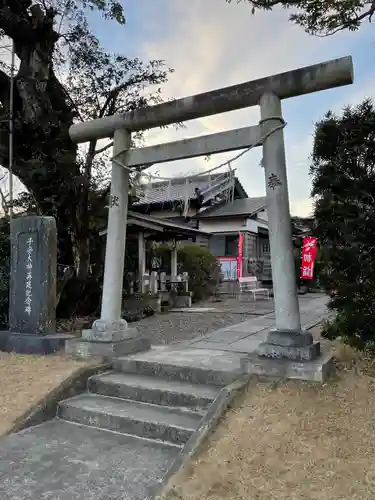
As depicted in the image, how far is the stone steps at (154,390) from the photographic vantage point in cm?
392

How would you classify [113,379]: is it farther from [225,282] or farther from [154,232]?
[225,282]

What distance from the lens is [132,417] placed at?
151 inches

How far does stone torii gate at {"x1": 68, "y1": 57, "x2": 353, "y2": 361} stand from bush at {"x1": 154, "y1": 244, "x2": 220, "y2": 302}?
10263 millimetres

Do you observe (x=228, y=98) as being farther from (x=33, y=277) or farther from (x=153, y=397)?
(x=33, y=277)

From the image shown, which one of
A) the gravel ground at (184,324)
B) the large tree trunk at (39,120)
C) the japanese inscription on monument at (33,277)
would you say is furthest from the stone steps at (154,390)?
the large tree trunk at (39,120)

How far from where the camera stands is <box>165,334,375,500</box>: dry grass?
2559mm

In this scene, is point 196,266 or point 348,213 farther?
point 196,266

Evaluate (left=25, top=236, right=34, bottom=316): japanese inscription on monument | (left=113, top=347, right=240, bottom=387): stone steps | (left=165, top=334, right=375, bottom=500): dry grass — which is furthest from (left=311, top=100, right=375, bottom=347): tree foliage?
(left=25, top=236, right=34, bottom=316): japanese inscription on monument

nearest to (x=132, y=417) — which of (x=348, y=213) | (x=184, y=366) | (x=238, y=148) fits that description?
(x=184, y=366)

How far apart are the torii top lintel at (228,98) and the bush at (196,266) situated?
1026 centimetres

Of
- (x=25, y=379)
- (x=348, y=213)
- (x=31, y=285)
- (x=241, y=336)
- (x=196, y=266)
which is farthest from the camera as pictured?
(x=196, y=266)

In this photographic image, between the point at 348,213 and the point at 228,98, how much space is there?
1915 millimetres

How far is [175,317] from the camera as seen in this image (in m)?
11.1

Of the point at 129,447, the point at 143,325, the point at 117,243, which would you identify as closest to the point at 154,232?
the point at 143,325
